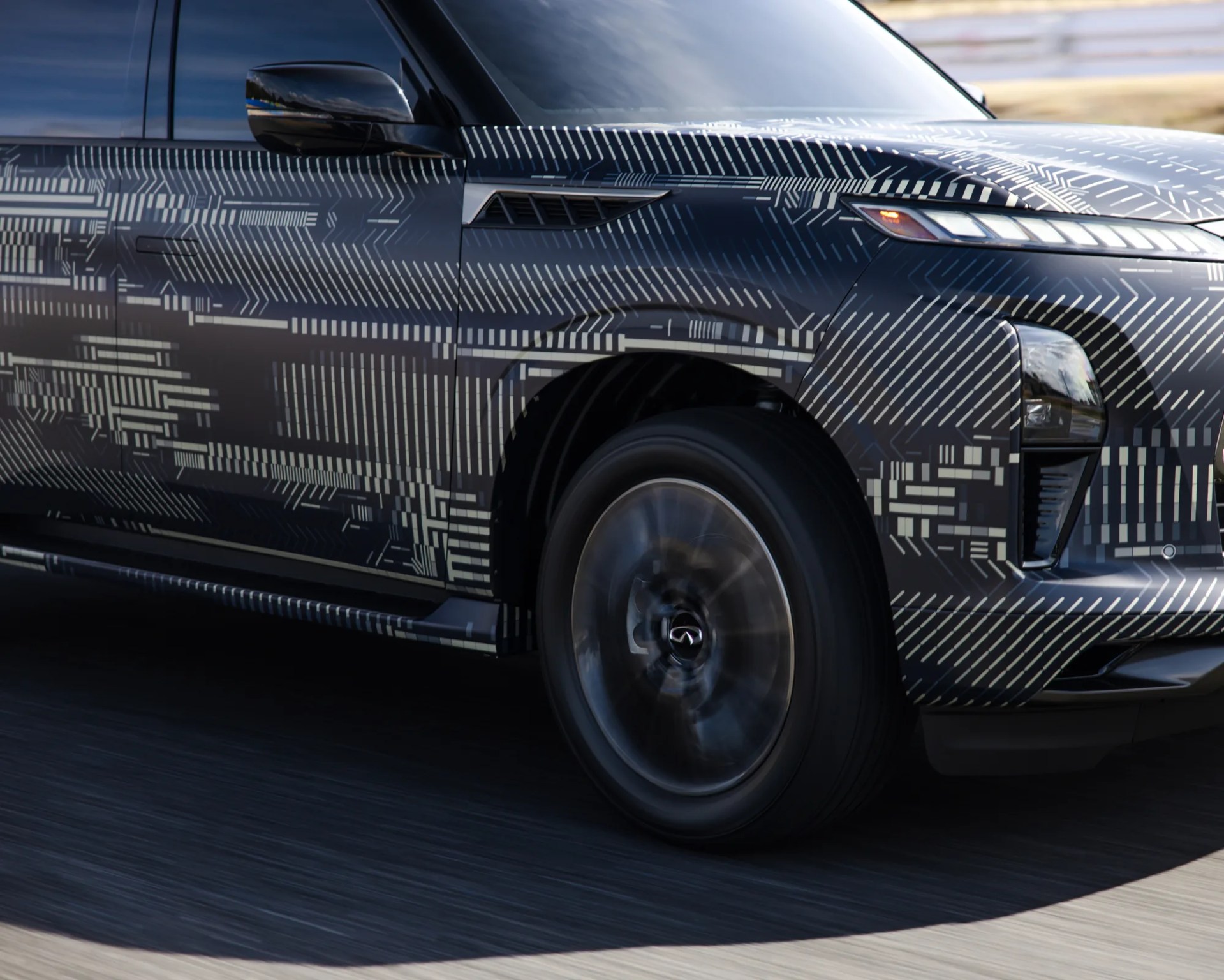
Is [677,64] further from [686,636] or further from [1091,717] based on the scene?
[1091,717]

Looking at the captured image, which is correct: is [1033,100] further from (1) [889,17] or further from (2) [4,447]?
(2) [4,447]

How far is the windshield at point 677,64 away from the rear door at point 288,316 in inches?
9.3

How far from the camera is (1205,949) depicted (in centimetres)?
330

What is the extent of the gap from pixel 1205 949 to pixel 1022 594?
27.0 inches

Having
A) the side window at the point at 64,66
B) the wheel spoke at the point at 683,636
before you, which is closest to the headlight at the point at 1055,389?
the wheel spoke at the point at 683,636

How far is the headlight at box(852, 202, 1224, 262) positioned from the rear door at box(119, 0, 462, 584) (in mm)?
1071

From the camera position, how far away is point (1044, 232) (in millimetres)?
3375

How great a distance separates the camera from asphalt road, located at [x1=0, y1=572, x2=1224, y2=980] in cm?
328

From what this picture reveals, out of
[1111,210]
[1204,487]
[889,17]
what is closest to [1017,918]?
[1204,487]

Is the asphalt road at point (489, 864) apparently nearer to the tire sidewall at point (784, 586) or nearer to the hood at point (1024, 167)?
the tire sidewall at point (784, 586)

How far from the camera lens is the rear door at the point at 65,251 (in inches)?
187

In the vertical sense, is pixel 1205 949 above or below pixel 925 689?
below

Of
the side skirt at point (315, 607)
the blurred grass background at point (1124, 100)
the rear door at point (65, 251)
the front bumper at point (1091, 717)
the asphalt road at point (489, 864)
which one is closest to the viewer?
the asphalt road at point (489, 864)

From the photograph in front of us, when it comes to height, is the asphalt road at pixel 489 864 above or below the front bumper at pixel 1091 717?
below
